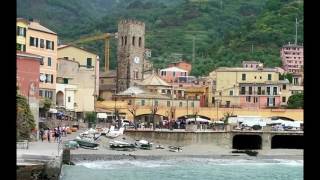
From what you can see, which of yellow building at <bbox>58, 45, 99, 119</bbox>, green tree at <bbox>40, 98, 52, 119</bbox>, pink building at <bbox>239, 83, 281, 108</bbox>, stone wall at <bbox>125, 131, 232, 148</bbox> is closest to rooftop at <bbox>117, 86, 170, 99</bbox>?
yellow building at <bbox>58, 45, 99, 119</bbox>

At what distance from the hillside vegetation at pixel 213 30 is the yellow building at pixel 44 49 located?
55.5m

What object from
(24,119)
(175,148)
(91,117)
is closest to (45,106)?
(175,148)

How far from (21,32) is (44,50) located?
23.4 feet

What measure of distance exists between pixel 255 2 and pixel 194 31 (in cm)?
3528

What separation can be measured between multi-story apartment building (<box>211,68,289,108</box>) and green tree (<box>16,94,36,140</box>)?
142 ft

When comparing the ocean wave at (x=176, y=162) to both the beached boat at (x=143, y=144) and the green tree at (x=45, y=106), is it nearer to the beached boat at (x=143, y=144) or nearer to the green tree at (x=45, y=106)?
the beached boat at (x=143, y=144)

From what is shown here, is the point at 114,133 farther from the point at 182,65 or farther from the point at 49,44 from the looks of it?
the point at 182,65

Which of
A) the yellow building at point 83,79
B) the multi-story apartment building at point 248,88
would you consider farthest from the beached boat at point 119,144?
the multi-story apartment building at point 248,88

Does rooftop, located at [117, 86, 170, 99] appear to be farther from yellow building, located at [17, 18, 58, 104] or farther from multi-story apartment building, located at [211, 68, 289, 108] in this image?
yellow building, located at [17, 18, 58, 104]

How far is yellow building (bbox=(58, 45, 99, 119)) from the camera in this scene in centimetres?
8012
